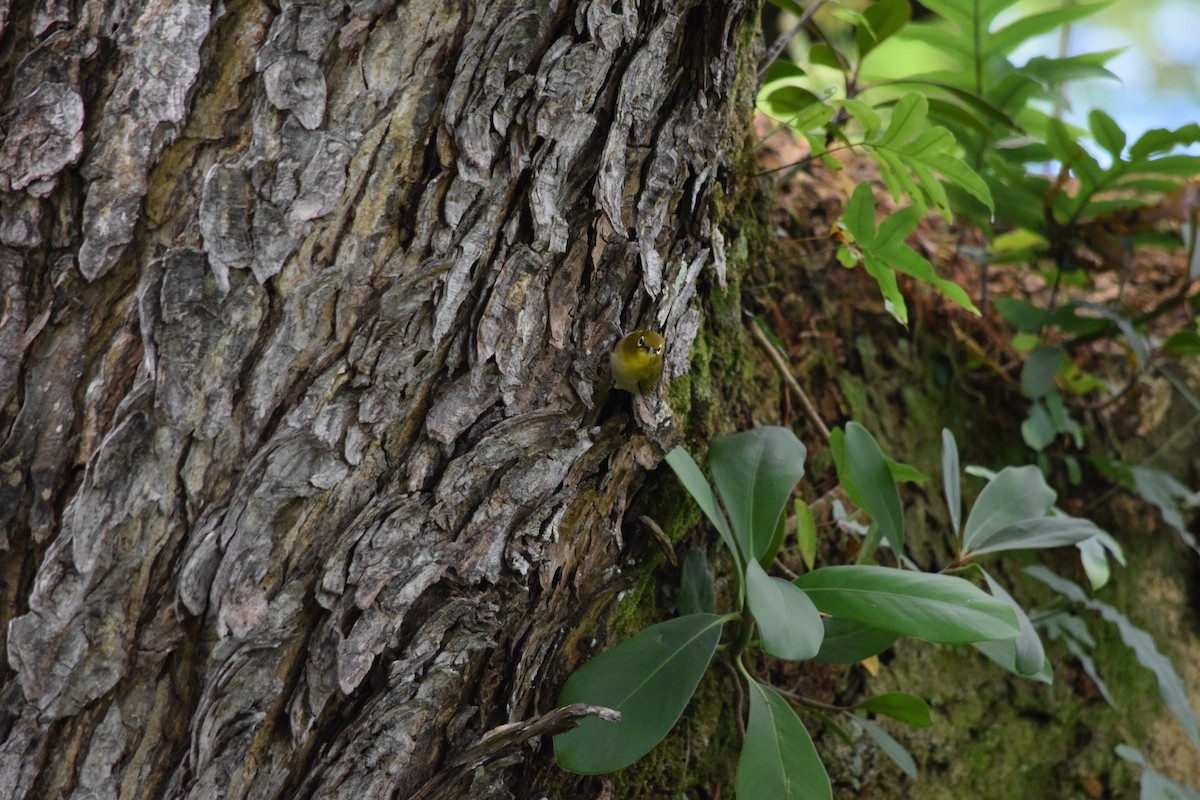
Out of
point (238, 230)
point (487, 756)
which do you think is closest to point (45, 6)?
point (238, 230)

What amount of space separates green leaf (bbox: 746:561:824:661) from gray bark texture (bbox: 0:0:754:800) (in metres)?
0.26

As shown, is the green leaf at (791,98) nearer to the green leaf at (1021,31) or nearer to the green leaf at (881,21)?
the green leaf at (881,21)

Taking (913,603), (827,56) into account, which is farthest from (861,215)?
(913,603)

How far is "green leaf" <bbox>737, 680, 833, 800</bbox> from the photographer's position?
38.6 inches

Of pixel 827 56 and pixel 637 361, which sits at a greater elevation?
pixel 827 56

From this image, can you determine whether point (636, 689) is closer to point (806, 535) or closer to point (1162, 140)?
point (806, 535)

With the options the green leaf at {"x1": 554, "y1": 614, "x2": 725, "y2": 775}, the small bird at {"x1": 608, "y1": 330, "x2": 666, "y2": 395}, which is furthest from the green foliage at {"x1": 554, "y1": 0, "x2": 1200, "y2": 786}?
the small bird at {"x1": 608, "y1": 330, "x2": 666, "y2": 395}

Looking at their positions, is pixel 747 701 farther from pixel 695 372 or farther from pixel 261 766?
pixel 261 766

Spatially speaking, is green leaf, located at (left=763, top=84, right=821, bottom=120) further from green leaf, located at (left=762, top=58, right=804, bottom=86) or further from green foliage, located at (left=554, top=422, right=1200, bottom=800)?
green foliage, located at (left=554, top=422, right=1200, bottom=800)

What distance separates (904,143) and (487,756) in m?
1.15

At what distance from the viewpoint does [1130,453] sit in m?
2.06

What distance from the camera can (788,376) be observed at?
1494 mm

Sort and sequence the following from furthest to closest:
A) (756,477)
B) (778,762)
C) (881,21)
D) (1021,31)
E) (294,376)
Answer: (1021,31)
(881,21)
(756,477)
(778,762)
(294,376)

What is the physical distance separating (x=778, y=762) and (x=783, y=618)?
21cm
